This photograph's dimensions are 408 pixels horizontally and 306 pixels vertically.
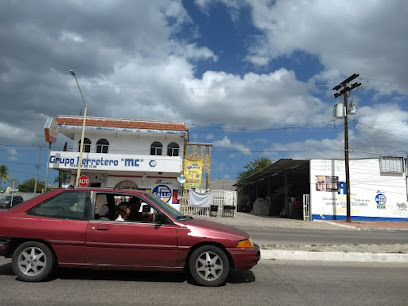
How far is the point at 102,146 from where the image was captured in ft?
99.0

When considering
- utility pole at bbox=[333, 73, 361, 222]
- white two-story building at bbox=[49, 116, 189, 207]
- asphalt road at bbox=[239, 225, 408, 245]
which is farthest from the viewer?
white two-story building at bbox=[49, 116, 189, 207]

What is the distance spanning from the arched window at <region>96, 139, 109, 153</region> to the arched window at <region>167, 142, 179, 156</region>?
18.4ft

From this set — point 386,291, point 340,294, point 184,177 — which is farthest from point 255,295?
point 184,177

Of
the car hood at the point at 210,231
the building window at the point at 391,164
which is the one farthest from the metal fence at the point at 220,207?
the car hood at the point at 210,231

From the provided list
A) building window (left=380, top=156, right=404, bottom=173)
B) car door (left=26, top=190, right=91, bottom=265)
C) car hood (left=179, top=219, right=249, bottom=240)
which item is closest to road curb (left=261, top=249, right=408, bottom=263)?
car hood (left=179, top=219, right=249, bottom=240)

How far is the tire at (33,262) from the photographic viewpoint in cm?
504

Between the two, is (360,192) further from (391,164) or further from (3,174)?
(3,174)

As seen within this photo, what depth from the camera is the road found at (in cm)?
442

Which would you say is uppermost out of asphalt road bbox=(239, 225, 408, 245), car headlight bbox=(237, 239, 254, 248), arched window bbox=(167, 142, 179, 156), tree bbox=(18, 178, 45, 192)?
arched window bbox=(167, 142, 179, 156)

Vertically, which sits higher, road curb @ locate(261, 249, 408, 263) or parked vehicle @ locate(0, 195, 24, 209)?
parked vehicle @ locate(0, 195, 24, 209)

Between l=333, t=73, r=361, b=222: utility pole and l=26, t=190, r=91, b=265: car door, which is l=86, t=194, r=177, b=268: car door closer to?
l=26, t=190, r=91, b=265: car door

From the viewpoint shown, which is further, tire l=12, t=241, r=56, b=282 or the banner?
the banner

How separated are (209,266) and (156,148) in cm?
2579

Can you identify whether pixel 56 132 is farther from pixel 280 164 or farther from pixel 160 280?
pixel 160 280
